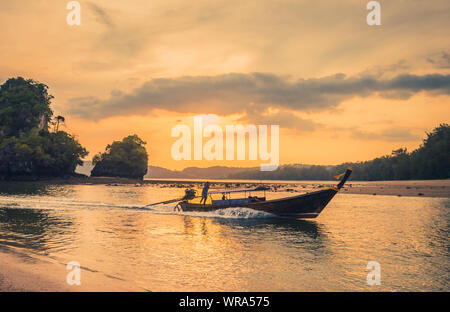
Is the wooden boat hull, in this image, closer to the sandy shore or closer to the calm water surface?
the calm water surface

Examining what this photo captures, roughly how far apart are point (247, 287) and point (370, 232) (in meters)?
15.1

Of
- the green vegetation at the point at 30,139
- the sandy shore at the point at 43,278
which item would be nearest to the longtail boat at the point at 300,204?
the sandy shore at the point at 43,278

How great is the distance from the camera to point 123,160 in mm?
136875

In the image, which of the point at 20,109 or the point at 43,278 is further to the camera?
the point at 20,109

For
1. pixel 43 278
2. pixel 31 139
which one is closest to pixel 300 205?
pixel 43 278

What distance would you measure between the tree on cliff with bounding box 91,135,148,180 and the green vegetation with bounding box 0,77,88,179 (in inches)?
726

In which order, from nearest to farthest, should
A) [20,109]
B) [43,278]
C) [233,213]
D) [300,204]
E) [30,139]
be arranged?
1. [43,278]
2. [300,204]
3. [233,213]
4. [30,139]
5. [20,109]

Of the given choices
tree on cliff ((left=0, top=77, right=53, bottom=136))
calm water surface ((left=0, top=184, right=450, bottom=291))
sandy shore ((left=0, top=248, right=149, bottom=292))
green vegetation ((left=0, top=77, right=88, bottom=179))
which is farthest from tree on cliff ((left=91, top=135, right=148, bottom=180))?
sandy shore ((left=0, top=248, right=149, bottom=292))

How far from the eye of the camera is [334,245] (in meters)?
18.0

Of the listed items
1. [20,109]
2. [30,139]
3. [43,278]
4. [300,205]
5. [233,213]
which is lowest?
[233,213]

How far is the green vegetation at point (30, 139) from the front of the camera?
9962 centimetres

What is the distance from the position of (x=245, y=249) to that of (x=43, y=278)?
32.1 ft

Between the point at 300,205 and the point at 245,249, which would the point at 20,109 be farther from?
the point at 245,249

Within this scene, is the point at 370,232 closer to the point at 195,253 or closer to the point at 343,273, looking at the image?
the point at 343,273
